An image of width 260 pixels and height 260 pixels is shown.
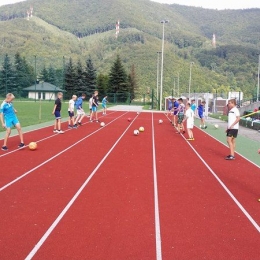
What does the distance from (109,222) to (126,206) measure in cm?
85

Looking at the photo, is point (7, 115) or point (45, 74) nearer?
point (7, 115)

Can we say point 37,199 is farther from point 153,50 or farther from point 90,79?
point 153,50

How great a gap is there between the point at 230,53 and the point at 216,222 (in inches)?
5466

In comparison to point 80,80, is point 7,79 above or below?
below

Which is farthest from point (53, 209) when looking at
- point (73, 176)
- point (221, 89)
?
point (221, 89)

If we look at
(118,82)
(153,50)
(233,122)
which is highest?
(153,50)

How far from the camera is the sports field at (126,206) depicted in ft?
16.1

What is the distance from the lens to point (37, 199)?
693cm

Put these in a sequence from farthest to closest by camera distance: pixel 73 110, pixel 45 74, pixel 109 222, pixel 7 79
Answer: pixel 45 74 → pixel 7 79 → pixel 73 110 → pixel 109 222

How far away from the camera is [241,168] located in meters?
10.2

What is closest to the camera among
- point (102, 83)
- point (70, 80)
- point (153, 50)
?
point (70, 80)

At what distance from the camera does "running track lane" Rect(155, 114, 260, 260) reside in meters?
4.88

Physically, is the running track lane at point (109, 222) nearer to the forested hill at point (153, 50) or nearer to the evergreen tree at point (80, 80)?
the forested hill at point (153, 50)

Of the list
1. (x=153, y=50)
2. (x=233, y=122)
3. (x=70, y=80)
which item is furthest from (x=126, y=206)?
(x=153, y=50)
